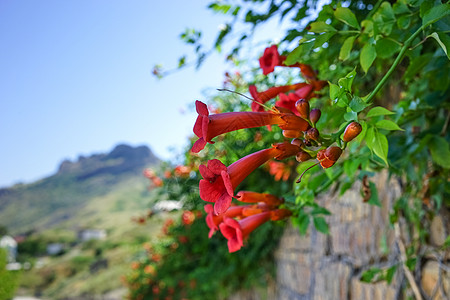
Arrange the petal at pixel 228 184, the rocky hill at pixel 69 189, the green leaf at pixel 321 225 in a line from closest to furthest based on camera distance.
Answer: the petal at pixel 228 184 → the green leaf at pixel 321 225 → the rocky hill at pixel 69 189

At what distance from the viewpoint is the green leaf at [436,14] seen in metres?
0.53

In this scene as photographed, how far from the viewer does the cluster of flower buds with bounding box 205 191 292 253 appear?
76cm

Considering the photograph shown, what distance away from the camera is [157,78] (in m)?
1.60

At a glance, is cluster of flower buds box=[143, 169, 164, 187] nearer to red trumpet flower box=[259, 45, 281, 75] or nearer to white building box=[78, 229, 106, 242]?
red trumpet flower box=[259, 45, 281, 75]

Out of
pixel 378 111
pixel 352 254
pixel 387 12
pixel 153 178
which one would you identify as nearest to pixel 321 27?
pixel 387 12

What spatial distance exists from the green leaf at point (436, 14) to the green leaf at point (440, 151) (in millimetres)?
440

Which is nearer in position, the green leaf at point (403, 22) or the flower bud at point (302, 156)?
the flower bud at point (302, 156)

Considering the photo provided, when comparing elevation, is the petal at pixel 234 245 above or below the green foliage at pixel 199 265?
above

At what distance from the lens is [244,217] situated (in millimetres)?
859

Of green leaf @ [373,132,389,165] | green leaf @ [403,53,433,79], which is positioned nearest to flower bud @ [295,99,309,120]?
green leaf @ [373,132,389,165]

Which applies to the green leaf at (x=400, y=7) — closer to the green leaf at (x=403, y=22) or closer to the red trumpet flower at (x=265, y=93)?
the green leaf at (x=403, y=22)

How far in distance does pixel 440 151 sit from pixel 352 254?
1.02 metres

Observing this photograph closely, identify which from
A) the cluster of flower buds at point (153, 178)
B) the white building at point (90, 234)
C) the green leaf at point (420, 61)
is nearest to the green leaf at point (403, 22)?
the green leaf at point (420, 61)

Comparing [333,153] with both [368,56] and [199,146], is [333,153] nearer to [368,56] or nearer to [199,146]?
[199,146]
